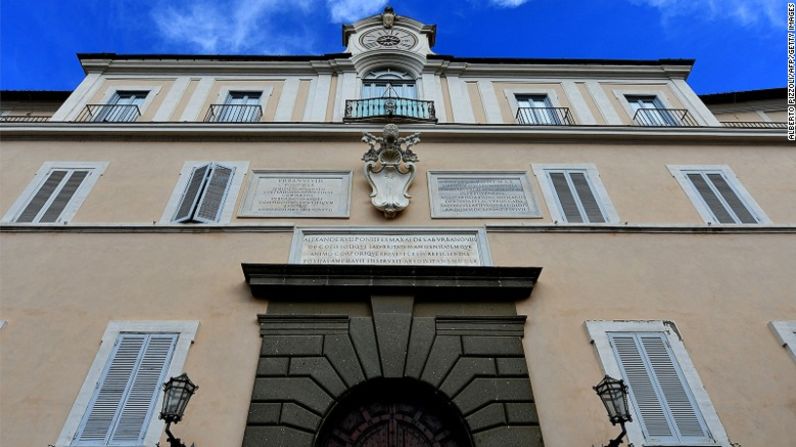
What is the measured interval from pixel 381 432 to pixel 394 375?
729 millimetres

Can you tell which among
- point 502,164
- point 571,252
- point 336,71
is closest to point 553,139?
point 502,164

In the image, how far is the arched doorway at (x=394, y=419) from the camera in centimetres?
678

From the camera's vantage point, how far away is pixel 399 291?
312 inches

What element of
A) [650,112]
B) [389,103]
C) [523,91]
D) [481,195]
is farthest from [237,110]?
[650,112]

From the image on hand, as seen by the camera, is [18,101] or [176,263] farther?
[18,101]

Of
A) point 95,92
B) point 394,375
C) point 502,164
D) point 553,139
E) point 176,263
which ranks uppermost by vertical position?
point 95,92

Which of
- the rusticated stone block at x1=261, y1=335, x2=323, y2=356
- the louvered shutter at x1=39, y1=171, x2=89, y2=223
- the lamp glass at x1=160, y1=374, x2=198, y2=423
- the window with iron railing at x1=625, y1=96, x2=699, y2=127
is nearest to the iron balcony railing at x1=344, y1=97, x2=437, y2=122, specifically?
the window with iron railing at x1=625, y1=96, x2=699, y2=127

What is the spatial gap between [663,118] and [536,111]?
285 centimetres

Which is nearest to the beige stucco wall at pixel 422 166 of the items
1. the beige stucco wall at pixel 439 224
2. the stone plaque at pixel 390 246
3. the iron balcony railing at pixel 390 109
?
the beige stucco wall at pixel 439 224

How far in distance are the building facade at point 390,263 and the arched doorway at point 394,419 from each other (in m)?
0.03

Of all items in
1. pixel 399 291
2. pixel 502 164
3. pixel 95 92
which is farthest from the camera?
pixel 95 92

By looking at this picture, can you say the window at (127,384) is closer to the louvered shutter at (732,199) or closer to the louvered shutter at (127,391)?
the louvered shutter at (127,391)

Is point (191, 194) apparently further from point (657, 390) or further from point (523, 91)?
point (657, 390)

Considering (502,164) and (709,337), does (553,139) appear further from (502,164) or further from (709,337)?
(709,337)
